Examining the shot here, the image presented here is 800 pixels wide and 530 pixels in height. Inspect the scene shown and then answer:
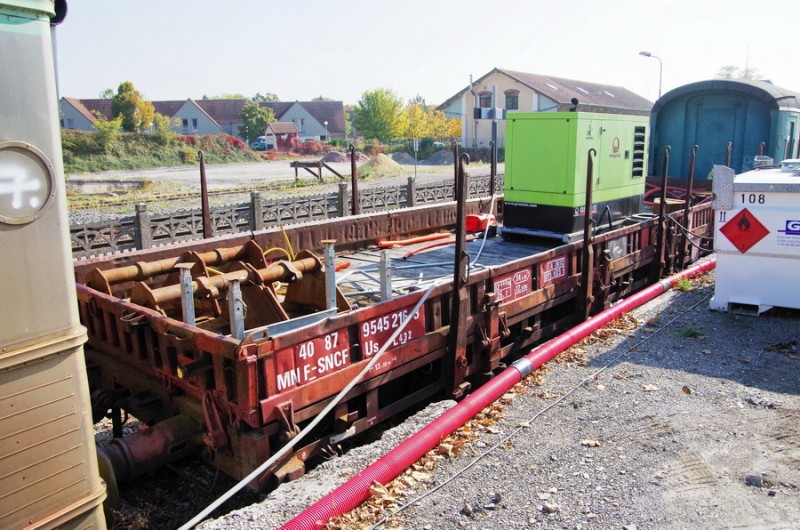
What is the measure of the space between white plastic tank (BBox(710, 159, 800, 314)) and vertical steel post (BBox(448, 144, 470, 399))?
4234 mm

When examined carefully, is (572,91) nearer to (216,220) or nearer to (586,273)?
(216,220)

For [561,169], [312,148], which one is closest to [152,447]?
[561,169]

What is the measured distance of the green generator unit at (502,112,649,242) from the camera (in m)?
8.80

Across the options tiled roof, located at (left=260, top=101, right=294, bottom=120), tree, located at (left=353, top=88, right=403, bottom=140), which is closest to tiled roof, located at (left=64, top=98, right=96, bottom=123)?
tiled roof, located at (left=260, top=101, right=294, bottom=120)

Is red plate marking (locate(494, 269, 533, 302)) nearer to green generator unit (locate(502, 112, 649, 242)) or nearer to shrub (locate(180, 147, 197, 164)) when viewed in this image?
green generator unit (locate(502, 112, 649, 242))

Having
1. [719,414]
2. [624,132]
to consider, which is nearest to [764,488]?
[719,414]

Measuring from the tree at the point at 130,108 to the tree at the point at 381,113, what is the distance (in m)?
24.9

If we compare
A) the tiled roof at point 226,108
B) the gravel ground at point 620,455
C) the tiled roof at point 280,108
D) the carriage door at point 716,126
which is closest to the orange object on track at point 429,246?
the gravel ground at point 620,455

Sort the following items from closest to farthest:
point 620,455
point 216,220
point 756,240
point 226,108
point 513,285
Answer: point 620,455, point 513,285, point 756,240, point 216,220, point 226,108

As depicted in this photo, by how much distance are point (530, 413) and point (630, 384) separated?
47.7 inches

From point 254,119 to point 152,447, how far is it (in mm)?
81777

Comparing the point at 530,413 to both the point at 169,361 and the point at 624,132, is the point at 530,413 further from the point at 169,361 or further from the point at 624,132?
the point at 624,132

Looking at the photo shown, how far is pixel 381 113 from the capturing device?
77000 mm

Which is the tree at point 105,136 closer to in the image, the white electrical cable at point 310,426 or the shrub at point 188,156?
the shrub at point 188,156
